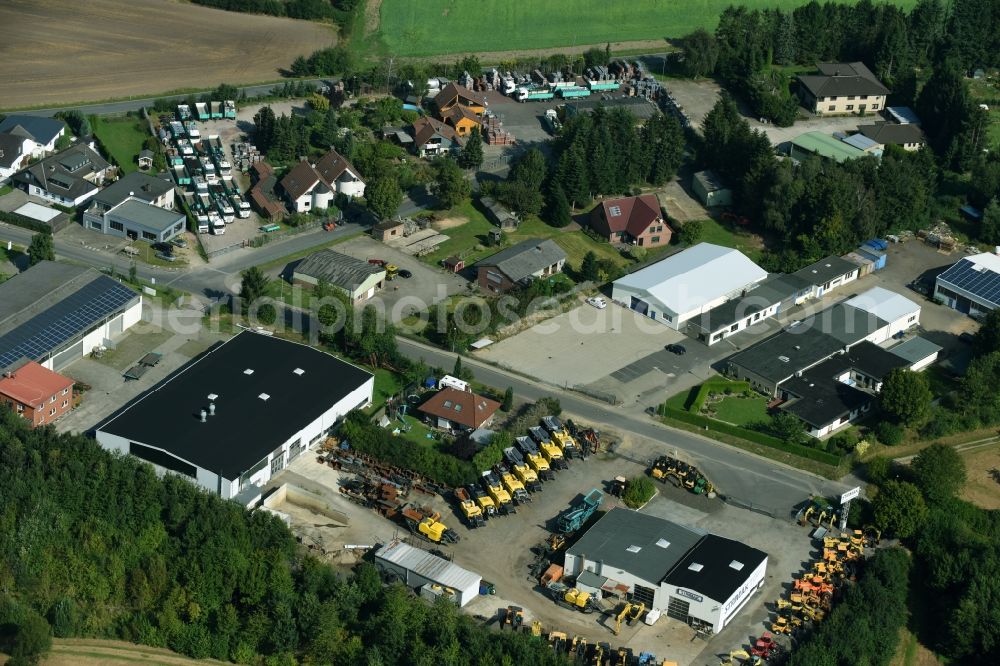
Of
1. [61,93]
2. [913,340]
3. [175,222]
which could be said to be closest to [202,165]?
[175,222]

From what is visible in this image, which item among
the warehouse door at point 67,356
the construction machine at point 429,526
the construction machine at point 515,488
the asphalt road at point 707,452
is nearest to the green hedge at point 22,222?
the warehouse door at point 67,356

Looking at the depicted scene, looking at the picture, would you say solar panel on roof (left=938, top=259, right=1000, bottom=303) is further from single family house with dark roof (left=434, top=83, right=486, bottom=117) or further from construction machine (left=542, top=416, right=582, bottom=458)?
single family house with dark roof (left=434, top=83, right=486, bottom=117)

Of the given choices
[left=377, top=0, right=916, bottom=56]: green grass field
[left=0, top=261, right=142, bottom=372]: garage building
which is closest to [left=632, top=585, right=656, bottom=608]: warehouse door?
[left=0, top=261, right=142, bottom=372]: garage building

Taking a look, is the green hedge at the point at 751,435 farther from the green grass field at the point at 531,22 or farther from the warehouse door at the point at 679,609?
the green grass field at the point at 531,22

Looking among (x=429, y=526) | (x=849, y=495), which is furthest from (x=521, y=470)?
(x=849, y=495)

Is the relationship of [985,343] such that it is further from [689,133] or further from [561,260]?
[689,133]
